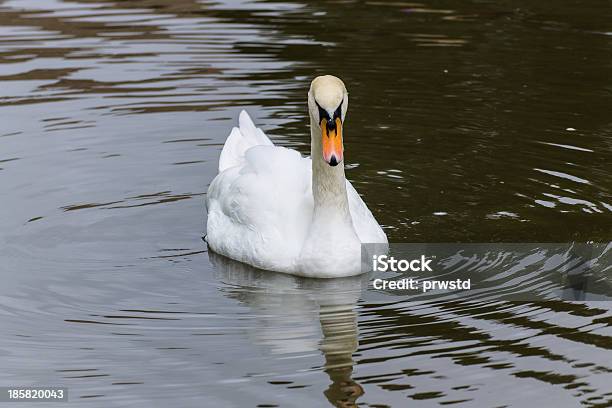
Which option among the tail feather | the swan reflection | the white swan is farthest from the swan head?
the tail feather

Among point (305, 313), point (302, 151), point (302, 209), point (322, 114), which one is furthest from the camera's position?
point (302, 151)

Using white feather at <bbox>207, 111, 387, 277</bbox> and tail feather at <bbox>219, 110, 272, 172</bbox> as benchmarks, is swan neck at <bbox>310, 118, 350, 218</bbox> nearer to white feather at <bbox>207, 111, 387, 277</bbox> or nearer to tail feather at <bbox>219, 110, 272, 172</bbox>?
white feather at <bbox>207, 111, 387, 277</bbox>

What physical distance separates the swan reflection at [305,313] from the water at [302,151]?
2cm

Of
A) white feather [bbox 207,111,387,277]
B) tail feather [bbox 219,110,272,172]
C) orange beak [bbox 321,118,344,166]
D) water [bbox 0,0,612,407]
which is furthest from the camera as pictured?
tail feather [bbox 219,110,272,172]

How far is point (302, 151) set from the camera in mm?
12531

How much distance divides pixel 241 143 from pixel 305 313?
9.20 ft

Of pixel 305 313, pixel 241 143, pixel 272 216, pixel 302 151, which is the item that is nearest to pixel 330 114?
pixel 272 216

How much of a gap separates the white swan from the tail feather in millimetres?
680

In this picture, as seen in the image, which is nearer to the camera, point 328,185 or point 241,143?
point 328,185

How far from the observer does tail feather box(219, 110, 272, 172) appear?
11.1 metres

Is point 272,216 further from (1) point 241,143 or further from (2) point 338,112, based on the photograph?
(1) point 241,143

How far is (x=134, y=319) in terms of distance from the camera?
8.58 metres

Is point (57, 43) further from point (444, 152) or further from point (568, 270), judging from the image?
point (568, 270)

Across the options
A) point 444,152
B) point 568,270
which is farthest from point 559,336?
point 444,152
